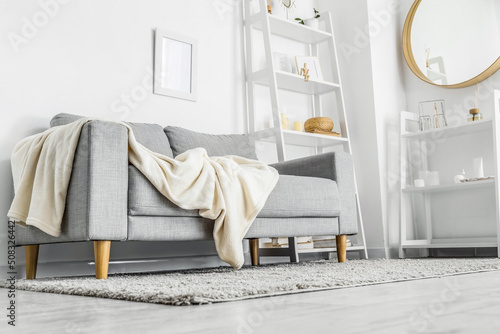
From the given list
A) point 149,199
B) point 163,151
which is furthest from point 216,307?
point 163,151

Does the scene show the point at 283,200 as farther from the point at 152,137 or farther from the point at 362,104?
the point at 362,104

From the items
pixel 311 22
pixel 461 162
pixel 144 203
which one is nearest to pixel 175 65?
pixel 311 22

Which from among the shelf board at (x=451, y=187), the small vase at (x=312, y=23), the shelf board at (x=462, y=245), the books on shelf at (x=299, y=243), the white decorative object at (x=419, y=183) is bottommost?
the shelf board at (x=462, y=245)

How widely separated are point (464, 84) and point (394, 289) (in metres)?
2.87

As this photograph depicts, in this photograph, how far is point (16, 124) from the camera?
2.53m

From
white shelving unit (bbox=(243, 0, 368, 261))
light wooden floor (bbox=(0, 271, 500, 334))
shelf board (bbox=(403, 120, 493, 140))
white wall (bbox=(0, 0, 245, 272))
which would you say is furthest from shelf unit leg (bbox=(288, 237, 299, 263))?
light wooden floor (bbox=(0, 271, 500, 334))

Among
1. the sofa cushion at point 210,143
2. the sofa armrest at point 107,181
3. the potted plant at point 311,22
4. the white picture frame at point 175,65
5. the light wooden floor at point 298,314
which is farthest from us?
the potted plant at point 311,22

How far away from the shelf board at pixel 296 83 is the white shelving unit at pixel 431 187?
2.01ft

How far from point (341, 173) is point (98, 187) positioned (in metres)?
1.36

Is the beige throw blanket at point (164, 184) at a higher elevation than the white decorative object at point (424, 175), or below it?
below

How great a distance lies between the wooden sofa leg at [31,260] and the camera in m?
2.23

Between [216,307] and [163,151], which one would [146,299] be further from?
[163,151]

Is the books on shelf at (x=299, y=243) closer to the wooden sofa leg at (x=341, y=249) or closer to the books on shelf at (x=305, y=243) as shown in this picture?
the books on shelf at (x=305, y=243)

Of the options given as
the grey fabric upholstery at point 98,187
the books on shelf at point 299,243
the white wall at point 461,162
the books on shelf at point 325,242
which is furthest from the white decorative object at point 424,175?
the grey fabric upholstery at point 98,187
